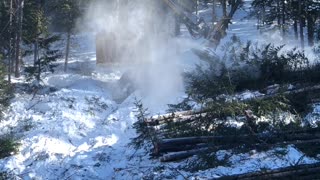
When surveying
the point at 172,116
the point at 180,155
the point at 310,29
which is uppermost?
the point at 310,29

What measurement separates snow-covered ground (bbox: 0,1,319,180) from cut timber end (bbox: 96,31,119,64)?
6.37ft

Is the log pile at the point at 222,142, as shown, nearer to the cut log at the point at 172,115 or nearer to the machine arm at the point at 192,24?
the cut log at the point at 172,115

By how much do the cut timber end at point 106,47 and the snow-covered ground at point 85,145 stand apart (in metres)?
1.94

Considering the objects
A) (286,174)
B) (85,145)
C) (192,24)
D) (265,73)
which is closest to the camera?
(286,174)

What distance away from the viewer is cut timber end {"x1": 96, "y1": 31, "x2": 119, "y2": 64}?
20922 millimetres

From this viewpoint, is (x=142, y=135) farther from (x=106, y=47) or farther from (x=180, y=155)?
(x=106, y=47)

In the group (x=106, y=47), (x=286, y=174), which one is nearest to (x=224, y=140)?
(x=286, y=174)

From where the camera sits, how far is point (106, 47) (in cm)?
2095

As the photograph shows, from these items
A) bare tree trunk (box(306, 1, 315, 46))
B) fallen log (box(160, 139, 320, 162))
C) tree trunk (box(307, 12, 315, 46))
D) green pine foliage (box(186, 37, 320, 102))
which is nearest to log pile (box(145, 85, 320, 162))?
fallen log (box(160, 139, 320, 162))

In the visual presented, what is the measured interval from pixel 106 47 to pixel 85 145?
10.1 meters

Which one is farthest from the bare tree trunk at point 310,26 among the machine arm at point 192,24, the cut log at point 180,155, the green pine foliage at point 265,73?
the cut log at point 180,155

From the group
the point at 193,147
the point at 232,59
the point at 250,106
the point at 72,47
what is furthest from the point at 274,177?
the point at 72,47

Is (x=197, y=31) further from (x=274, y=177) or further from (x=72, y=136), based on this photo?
(x=274, y=177)

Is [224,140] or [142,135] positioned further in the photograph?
[142,135]
